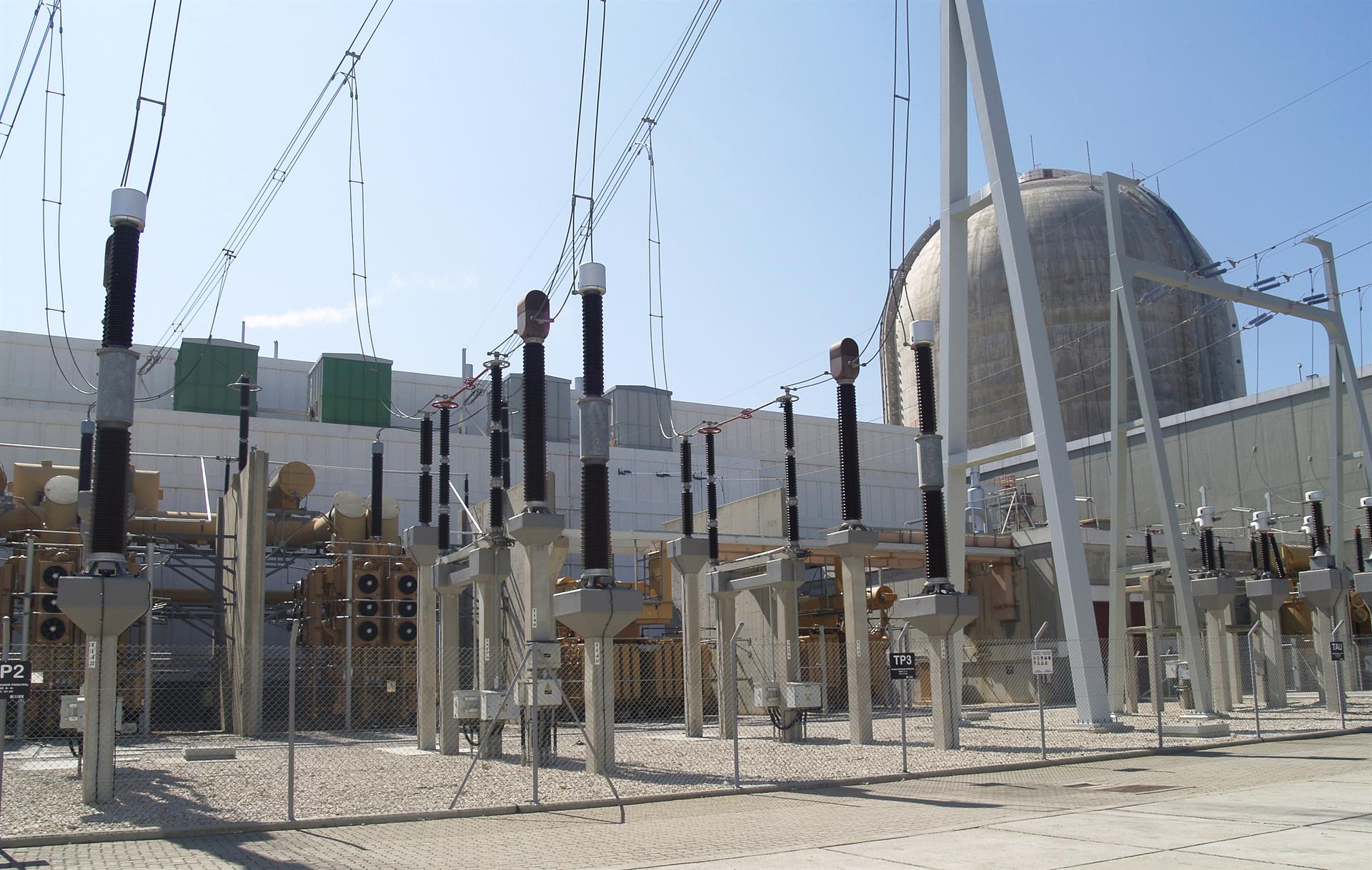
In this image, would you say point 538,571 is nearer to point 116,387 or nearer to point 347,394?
point 116,387

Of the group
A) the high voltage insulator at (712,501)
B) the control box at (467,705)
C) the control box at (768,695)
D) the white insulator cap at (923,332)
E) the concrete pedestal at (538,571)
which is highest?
the white insulator cap at (923,332)

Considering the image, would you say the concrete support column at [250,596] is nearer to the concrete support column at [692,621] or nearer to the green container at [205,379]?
the concrete support column at [692,621]

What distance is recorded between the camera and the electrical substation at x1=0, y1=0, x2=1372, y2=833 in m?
17.0

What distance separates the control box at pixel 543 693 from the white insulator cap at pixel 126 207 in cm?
818

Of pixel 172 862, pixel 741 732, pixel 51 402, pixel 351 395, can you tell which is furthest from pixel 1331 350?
pixel 51 402

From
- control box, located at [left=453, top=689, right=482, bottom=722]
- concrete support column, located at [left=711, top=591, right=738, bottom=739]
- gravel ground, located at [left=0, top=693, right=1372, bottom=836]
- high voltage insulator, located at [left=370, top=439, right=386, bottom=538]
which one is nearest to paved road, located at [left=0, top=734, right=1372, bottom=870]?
gravel ground, located at [left=0, top=693, right=1372, bottom=836]

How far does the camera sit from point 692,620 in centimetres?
2528

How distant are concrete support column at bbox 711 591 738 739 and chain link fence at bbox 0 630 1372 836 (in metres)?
0.10

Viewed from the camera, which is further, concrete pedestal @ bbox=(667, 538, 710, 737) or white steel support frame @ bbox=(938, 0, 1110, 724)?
concrete pedestal @ bbox=(667, 538, 710, 737)

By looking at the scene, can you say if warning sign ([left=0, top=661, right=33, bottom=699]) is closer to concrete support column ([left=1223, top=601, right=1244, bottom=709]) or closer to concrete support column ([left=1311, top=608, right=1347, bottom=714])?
concrete support column ([left=1223, top=601, right=1244, bottom=709])

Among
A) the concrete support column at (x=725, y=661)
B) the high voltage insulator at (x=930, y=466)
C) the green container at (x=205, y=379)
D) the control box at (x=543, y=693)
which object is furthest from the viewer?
the green container at (x=205, y=379)

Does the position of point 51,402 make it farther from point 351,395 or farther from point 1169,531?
point 1169,531

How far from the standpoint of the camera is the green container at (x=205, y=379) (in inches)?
1912

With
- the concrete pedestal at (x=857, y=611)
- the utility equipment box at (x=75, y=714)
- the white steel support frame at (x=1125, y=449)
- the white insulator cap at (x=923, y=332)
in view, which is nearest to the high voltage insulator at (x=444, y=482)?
the utility equipment box at (x=75, y=714)
